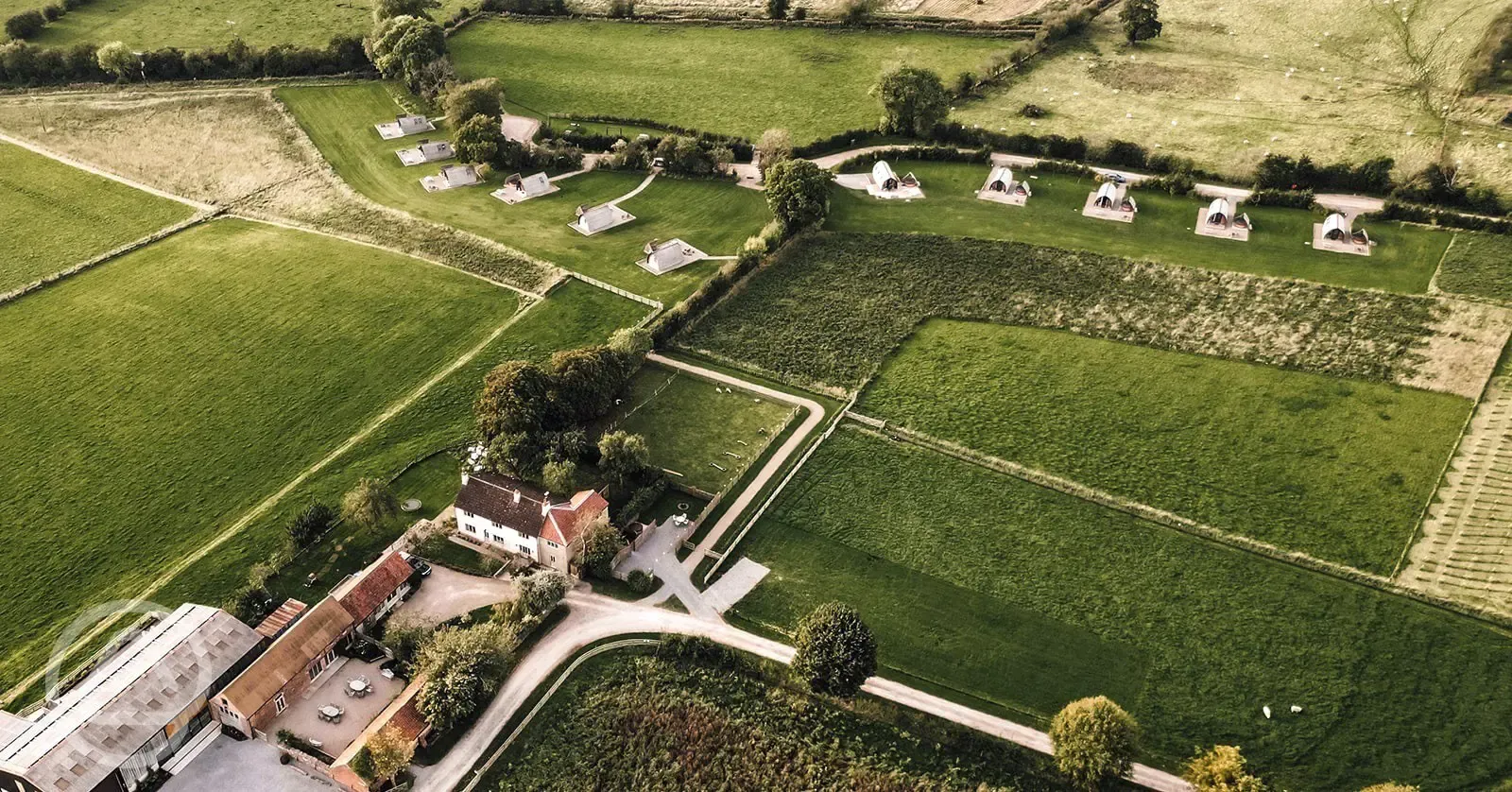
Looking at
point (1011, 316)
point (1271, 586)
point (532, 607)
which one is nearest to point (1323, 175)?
point (1011, 316)

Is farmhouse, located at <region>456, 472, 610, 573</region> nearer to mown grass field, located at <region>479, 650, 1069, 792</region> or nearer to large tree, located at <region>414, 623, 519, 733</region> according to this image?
large tree, located at <region>414, 623, 519, 733</region>

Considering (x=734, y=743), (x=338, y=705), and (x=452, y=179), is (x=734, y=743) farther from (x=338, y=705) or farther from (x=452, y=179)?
(x=452, y=179)

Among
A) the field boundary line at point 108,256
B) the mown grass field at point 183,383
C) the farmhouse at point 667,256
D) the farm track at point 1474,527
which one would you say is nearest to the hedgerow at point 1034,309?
the farmhouse at point 667,256

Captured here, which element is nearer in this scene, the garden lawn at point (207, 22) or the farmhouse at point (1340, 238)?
the farmhouse at point (1340, 238)

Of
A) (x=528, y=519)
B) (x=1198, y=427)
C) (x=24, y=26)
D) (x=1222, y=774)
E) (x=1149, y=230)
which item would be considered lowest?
(x=1222, y=774)

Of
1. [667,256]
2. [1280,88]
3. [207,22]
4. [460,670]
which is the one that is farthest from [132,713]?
[1280,88]

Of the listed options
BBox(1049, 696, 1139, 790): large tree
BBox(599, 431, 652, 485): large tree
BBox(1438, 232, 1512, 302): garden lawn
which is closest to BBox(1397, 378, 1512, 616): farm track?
BBox(1438, 232, 1512, 302): garden lawn

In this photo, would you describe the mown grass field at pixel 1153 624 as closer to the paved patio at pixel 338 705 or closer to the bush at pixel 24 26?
the paved patio at pixel 338 705

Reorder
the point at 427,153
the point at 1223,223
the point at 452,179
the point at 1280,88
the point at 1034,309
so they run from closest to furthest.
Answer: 1. the point at 1034,309
2. the point at 1223,223
3. the point at 452,179
4. the point at 427,153
5. the point at 1280,88
